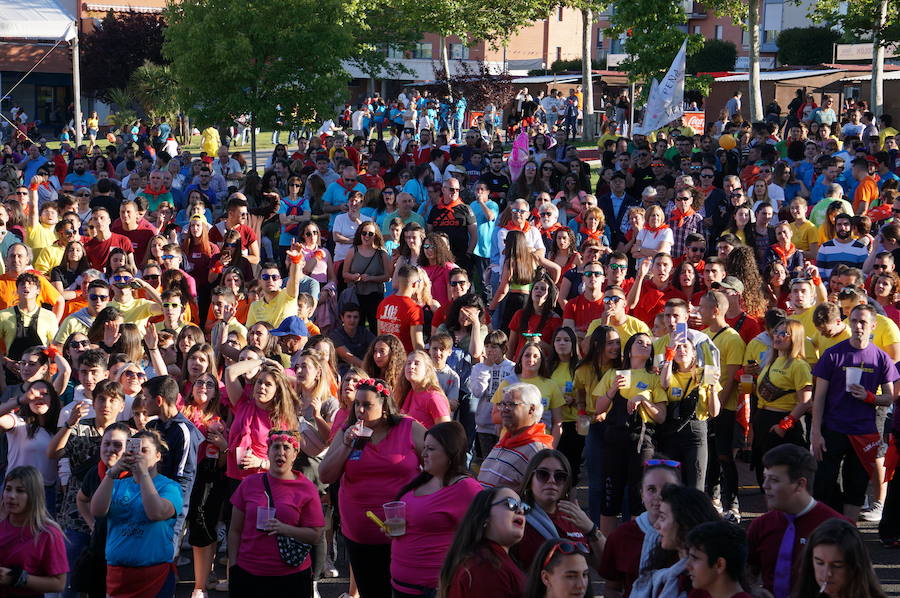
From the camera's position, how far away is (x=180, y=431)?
23.4ft

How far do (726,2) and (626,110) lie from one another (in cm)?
523

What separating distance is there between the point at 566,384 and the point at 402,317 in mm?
2015


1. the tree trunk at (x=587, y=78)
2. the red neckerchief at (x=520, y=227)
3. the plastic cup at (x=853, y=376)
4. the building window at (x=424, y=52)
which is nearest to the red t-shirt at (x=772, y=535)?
the plastic cup at (x=853, y=376)

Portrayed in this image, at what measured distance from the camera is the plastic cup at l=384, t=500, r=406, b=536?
580 centimetres

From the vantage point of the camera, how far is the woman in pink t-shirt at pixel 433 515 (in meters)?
5.84

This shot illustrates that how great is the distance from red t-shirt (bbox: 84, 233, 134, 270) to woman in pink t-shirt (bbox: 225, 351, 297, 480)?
5310mm

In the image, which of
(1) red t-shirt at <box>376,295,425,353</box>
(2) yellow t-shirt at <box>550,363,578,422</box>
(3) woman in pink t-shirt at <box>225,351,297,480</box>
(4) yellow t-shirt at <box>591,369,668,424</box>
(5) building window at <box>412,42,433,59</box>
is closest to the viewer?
(3) woman in pink t-shirt at <box>225,351,297,480</box>

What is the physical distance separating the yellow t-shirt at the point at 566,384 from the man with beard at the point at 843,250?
13.0ft

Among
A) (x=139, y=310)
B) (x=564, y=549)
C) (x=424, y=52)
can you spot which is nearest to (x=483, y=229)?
(x=139, y=310)

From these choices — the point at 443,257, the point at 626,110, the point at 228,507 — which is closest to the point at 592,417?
the point at 228,507

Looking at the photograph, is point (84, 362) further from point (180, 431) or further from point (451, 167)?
point (451, 167)

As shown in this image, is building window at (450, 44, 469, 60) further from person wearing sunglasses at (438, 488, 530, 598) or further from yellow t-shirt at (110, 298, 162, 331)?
person wearing sunglasses at (438, 488, 530, 598)

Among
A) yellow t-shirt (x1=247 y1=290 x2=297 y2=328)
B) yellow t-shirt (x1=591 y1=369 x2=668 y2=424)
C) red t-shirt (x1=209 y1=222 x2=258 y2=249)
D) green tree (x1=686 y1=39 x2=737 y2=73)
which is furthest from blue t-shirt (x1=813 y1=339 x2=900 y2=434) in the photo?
green tree (x1=686 y1=39 x2=737 y2=73)

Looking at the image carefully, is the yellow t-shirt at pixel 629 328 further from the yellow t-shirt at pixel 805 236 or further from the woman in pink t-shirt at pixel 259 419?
the yellow t-shirt at pixel 805 236
